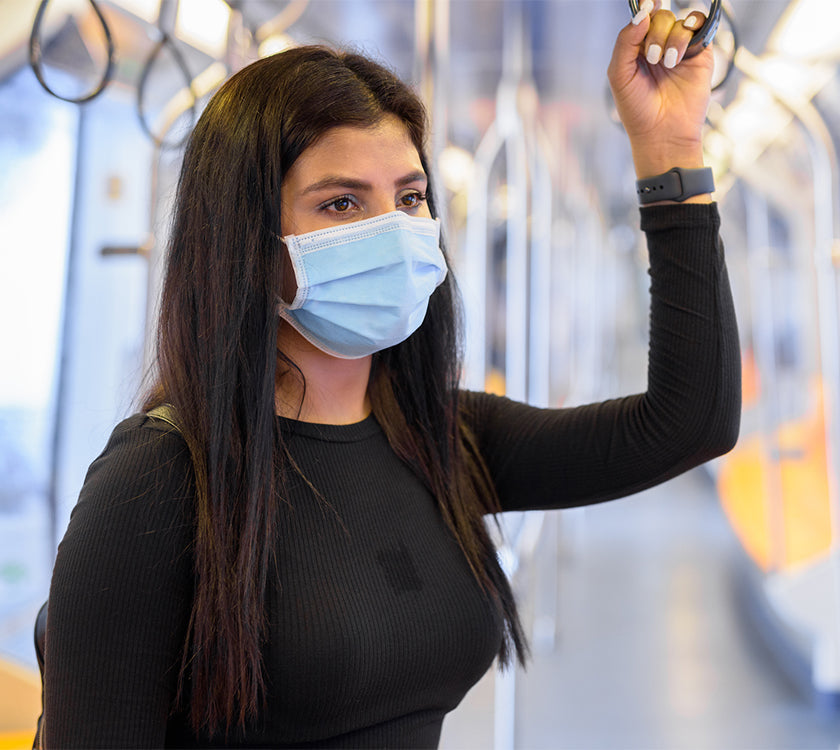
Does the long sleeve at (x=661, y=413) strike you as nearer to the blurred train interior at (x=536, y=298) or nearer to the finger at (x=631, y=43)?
the finger at (x=631, y=43)

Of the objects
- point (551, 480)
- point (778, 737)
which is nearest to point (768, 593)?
point (778, 737)

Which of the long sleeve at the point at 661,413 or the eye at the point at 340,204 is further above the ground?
the eye at the point at 340,204

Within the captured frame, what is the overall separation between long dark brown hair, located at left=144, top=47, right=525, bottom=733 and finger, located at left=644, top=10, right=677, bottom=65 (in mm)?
366

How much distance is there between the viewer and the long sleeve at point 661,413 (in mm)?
1254

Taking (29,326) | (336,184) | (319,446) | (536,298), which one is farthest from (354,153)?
(536,298)

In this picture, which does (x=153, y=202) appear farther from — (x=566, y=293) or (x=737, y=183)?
(x=566, y=293)

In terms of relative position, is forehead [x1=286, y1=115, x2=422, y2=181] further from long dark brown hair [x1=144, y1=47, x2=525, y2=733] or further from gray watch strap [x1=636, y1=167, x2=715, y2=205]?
gray watch strap [x1=636, y1=167, x2=715, y2=205]

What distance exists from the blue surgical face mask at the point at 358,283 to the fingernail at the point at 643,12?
0.40 m

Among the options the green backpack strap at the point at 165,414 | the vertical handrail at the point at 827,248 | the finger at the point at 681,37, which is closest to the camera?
the green backpack strap at the point at 165,414

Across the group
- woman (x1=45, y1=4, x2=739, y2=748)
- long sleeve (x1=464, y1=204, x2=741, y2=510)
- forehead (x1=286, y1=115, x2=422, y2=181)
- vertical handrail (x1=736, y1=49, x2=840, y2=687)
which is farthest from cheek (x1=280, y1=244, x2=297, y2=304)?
vertical handrail (x1=736, y1=49, x2=840, y2=687)

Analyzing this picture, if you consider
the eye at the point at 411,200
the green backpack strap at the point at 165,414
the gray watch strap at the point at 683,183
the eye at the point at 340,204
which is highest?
the gray watch strap at the point at 683,183

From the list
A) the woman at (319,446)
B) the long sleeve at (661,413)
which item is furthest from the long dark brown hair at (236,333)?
the long sleeve at (661,413)

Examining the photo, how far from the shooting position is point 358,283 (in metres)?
1.21

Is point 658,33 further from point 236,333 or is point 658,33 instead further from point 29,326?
point 29,326
